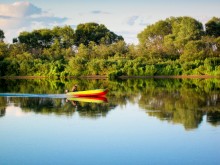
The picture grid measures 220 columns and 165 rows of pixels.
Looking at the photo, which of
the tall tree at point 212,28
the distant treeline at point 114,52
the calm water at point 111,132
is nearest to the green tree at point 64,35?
the distant treeline at point 114,52

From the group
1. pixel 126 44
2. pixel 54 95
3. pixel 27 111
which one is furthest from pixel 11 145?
pixel 126 44

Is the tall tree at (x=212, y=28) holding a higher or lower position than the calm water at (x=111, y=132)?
higher

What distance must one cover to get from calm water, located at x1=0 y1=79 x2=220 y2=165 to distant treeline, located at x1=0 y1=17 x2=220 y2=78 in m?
29.7

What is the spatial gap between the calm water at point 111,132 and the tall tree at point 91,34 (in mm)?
47901

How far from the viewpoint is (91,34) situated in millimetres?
70125

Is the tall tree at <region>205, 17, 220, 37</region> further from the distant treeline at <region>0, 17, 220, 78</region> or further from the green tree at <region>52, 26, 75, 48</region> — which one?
the green tree at <region>52, 26, 75, 48</region>

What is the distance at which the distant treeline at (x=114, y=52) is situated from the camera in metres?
51.3

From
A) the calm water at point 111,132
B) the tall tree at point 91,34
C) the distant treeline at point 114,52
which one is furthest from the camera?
the tall tree at point 91,34

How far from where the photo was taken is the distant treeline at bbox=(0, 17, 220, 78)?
51312 mm

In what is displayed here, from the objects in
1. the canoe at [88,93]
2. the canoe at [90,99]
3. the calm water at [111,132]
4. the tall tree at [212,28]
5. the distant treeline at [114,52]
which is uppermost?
the tall tree at [212,28]

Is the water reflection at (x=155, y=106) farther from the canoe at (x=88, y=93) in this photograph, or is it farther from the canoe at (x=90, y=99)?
the canoe at (x=88, y=93)

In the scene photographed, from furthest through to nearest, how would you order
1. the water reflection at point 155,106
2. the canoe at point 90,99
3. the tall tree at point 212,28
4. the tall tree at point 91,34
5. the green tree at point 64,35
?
the tall tree at point 91,34
the green tree at point 64,35
the tall tree at point 212,28
the canoe at point 90,99
the water reflection at point 155,106

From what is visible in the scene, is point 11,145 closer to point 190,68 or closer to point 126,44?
point 190,68

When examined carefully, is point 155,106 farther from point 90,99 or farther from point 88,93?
point 88,93
